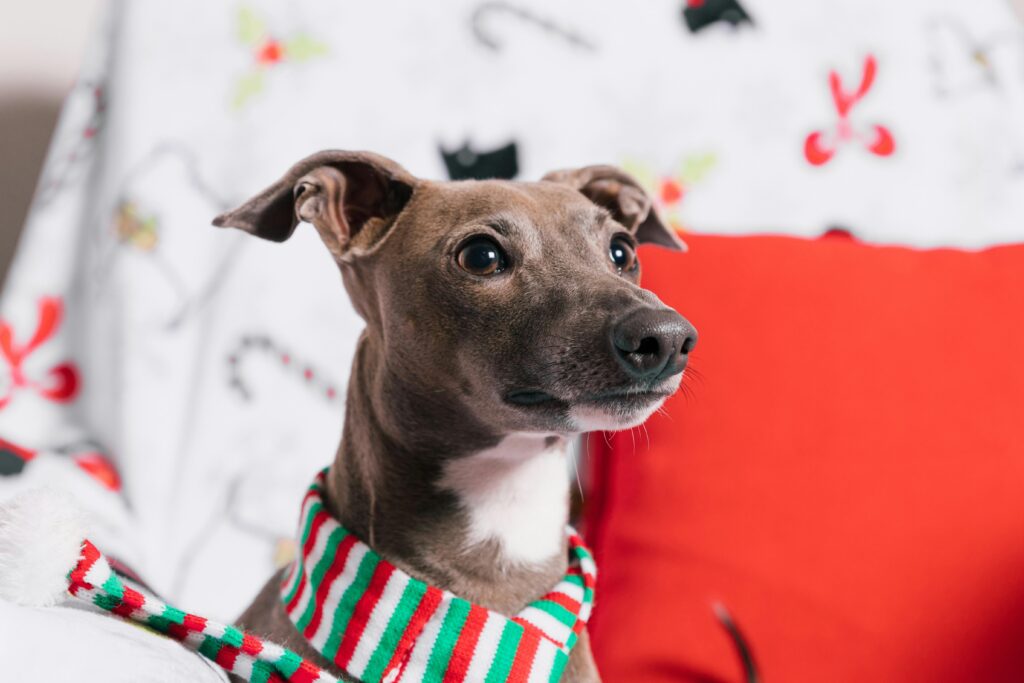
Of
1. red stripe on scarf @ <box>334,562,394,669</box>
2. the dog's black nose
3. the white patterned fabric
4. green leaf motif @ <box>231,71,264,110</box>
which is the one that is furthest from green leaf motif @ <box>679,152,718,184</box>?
red stripe on scarf @ <box>334,562,394,669</box>

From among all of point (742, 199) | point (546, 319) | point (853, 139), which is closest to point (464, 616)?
point (546, 319)

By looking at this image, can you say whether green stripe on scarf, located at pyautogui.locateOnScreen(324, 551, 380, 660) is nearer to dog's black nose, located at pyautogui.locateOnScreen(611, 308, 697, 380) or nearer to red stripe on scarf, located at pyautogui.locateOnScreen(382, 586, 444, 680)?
red stripe on scarf, located at pyautogui.locateOnScreen(382, 586, 444, 680)

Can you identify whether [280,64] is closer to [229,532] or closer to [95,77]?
[95,77]

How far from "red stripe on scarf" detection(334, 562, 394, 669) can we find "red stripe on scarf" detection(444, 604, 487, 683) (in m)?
0.11

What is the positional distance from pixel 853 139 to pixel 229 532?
1.49 meters

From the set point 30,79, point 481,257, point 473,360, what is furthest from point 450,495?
point 30,79

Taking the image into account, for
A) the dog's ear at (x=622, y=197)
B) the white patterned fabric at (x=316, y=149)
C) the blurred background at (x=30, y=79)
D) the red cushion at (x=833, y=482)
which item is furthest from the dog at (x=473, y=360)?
the blurred background at (x=30, y=79)

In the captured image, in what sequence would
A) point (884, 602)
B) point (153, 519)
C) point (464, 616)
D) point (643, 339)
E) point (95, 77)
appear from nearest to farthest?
point (643, 339), point (464, 616), point (884, 602), point (153, 519), point (95, 77)

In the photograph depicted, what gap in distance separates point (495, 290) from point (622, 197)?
455mm

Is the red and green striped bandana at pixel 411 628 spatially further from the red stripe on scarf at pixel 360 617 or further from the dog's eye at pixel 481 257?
the dog's eye at pixel 481 257

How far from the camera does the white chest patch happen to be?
1.21m

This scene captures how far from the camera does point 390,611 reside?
3.72 feet

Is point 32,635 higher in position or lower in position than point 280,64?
lower

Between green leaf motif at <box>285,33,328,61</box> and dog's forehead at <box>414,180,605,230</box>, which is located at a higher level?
dog's forehead at <box>414,180,605,230</box>
